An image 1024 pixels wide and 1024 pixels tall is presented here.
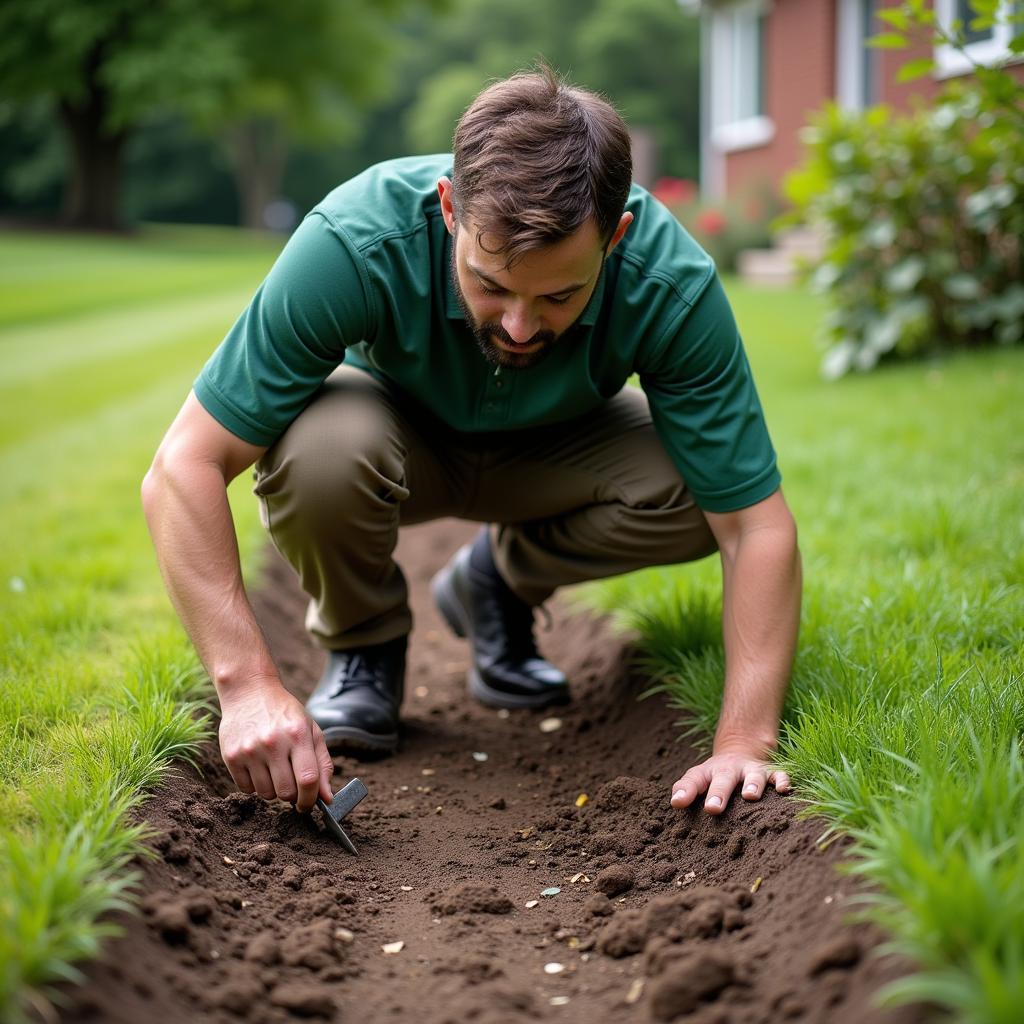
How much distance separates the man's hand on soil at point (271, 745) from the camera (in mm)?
2057

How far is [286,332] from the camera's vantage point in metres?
2.31

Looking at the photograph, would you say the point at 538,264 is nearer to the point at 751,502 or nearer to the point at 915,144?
the point at 751,502

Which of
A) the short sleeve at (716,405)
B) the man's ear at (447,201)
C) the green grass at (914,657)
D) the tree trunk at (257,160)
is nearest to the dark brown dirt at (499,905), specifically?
the green grass at (914,657)

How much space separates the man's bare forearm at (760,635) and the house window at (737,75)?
14040mm

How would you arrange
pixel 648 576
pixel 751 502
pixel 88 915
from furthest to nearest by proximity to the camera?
1. pixel 648 576
2. pixel 751 502
3. pixel 88 915

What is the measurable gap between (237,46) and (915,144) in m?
25.1

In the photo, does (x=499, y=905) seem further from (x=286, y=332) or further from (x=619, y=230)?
(x=619, y=230)

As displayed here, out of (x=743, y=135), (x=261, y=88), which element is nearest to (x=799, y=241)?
(x=743, y=135)

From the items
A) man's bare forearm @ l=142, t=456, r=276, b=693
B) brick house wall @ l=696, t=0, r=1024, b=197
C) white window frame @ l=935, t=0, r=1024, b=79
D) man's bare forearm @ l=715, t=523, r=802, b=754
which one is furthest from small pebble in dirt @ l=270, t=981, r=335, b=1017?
brick house wall @ l=696, t=0, r=1024, b=197

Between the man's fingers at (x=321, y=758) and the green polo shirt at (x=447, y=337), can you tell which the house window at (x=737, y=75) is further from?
the man's fingers at (x=321, y=758)

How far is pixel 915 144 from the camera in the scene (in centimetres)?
632

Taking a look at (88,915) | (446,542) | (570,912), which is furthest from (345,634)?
(446,542)

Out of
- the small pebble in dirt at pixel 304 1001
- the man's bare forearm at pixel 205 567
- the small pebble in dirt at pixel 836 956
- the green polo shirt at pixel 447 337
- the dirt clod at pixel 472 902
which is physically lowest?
the dirt clod at pixel 472 902

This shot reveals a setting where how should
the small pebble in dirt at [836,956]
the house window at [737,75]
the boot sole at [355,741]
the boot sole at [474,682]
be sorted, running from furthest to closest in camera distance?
the house window at [737,75], the boot sole at [474,682], the boot sole at [355,741], the small pebble in dirt at [836,956]
